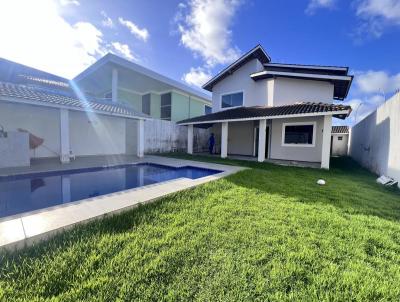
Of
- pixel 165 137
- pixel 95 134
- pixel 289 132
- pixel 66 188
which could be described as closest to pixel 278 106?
pixel 289 132

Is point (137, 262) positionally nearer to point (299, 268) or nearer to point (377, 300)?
point (299, 268)

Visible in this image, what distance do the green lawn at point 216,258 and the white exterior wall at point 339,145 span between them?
22823mm

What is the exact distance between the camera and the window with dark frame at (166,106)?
17695 millimetres

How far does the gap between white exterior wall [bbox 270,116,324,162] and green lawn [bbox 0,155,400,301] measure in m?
8.03

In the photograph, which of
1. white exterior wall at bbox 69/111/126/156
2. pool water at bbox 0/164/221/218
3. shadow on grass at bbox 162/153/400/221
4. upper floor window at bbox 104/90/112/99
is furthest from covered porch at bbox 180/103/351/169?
upper floor window at bbox 104/90/112/99

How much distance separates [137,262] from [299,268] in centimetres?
210

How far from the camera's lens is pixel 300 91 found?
12.8 m

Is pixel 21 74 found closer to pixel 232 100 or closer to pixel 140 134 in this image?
pixel 140 134

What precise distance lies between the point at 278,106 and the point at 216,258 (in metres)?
11.9

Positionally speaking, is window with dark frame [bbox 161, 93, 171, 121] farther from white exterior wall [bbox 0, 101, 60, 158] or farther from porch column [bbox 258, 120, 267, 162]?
porch column [bbox 258, 120, 267, 162]

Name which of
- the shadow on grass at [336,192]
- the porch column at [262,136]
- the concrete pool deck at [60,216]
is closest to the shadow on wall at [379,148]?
the shadow on grass at [336,192]

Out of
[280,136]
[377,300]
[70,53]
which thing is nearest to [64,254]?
[377,300]

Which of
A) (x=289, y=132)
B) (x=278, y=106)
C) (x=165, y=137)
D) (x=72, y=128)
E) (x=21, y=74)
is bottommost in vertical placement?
(x=165, y=137)

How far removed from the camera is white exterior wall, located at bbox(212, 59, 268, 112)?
45.7 ft
